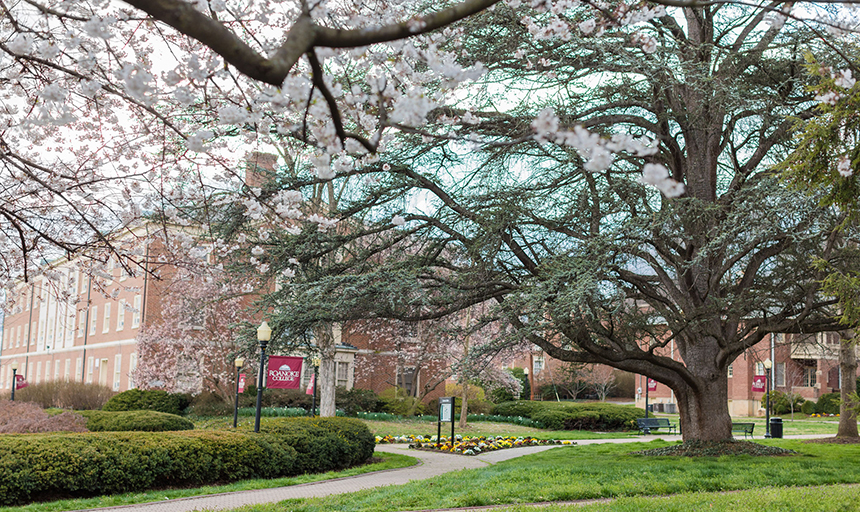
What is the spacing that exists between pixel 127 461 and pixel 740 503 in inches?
345

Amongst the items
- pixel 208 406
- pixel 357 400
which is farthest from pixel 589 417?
pixel 208 406

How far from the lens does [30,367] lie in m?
49.8

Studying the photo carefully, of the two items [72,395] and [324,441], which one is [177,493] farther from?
[72,395]

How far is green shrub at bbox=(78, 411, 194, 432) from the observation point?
18.9 m

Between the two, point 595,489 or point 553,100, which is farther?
point 553,100

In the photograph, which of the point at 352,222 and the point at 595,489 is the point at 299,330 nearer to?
the point at 352,222

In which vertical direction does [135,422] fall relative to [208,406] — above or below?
above

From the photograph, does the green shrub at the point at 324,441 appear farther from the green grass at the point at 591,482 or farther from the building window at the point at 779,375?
the building window at the point at 779,375

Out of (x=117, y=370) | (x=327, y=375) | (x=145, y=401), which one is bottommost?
(x=145, y=401)

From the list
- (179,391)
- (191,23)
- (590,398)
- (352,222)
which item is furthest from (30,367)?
(191,23)

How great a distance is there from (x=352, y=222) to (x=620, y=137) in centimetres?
1071

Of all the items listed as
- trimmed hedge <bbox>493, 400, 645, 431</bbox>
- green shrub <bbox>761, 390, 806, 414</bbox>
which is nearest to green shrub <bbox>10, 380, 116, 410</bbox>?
trimmed hedge <bbox>493, 400, 645, 431</bbox>

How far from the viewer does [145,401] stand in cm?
2741

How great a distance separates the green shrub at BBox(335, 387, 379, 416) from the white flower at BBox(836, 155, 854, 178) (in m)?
26.0
